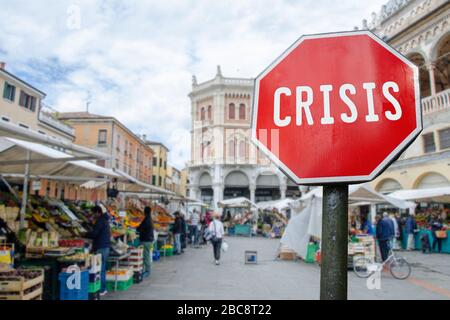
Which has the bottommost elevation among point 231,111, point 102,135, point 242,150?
point 242,150

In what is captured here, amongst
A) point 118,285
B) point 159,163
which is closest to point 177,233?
point 118,285

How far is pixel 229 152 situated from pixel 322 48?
4040cm

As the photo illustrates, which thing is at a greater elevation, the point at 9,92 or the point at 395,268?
the point at 9,92

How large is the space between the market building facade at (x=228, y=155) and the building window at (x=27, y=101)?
20.5m

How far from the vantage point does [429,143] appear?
18.8 m

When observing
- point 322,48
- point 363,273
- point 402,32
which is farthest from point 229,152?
point 322,48

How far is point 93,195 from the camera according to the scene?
14867 millimetres

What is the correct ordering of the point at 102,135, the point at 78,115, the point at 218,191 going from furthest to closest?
1. the point at 218,191
2. the point at 78,115
3. the point at 102,135

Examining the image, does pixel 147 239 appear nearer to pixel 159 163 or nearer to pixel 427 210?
pixel 427 210

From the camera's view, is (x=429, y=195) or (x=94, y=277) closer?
(x=94, y=277)

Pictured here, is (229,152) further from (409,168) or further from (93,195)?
(93,195)

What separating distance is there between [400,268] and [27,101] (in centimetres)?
2392

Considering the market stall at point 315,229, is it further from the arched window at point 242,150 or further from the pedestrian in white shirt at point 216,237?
the arched window at point 242,150

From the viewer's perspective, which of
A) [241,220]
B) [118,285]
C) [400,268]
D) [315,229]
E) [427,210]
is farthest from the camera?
[241,220]
